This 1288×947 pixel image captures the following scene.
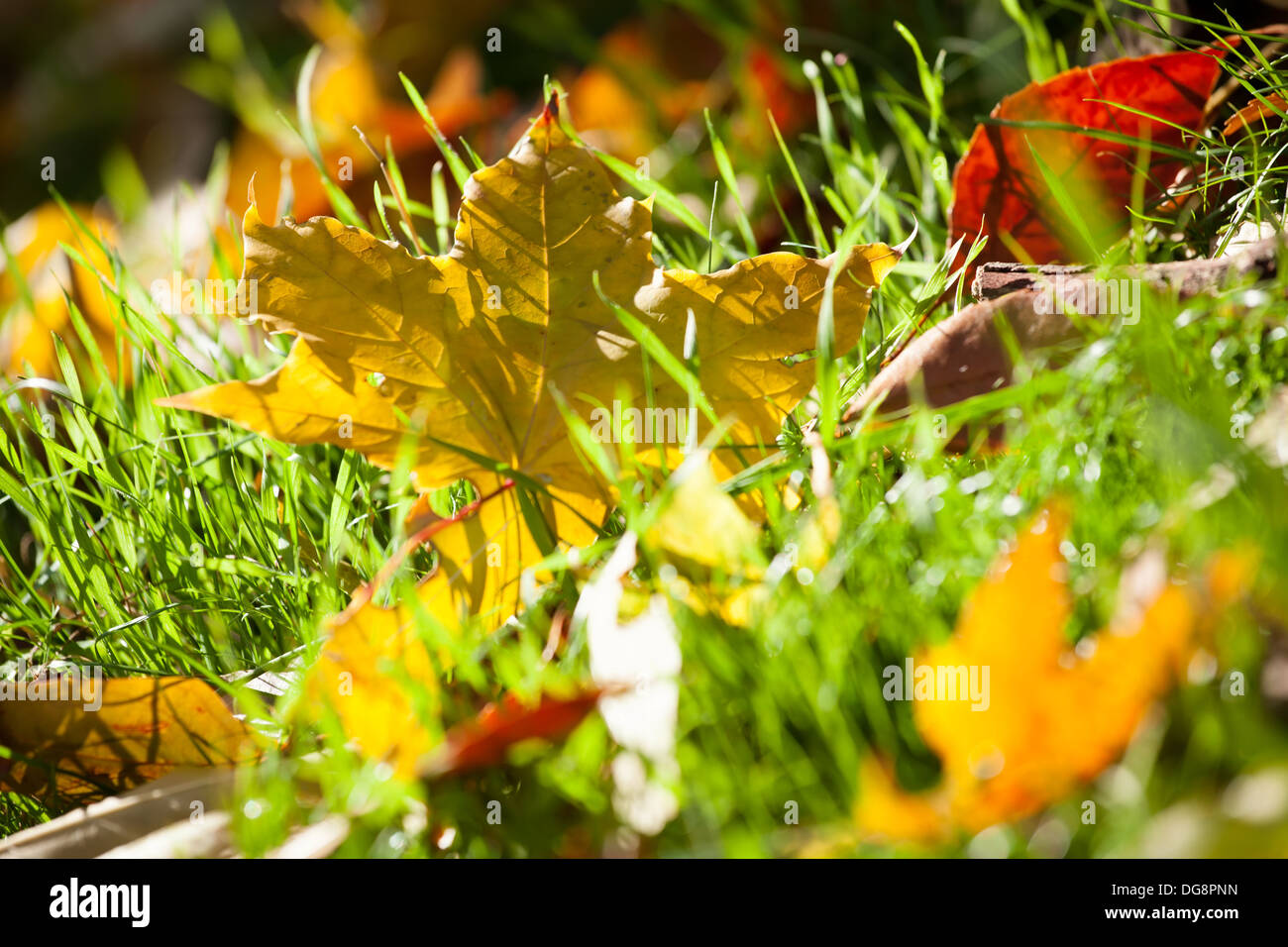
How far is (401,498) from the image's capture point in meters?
0.96

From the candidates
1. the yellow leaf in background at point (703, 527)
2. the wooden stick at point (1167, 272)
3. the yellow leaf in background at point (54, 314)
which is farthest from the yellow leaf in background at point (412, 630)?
the yellow leaf in background at point (54, 314)

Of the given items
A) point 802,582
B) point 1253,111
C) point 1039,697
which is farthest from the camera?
point 1253,111

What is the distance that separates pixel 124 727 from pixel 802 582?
19.8 inches

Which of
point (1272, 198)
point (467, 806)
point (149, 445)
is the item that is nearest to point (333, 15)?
point (149, 445)

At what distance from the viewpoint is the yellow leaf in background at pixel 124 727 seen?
0.75m

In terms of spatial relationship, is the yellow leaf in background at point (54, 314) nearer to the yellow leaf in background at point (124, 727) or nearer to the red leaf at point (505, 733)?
the yellow leaf in background at point (124, 727)

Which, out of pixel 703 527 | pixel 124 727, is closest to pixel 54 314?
pixel 124 727

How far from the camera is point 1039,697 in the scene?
0.50 metres

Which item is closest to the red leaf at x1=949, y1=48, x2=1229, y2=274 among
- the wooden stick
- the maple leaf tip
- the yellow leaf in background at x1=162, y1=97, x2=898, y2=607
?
the wooden stick

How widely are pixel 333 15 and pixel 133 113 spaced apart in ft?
3.00

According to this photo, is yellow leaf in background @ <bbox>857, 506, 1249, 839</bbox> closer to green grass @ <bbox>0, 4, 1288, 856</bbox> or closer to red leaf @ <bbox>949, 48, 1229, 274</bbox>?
green grass @ <bbox>0, 4, 1288, 856</bbox>

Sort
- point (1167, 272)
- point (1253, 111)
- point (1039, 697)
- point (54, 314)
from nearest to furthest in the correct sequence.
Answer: point (1039, 697), point (1167, 272), point (1253, 111), point (54, 314)

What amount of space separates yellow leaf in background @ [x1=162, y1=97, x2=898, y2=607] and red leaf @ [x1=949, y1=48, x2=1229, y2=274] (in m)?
0.31

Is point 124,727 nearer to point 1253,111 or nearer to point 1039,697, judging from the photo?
point 1039,697
